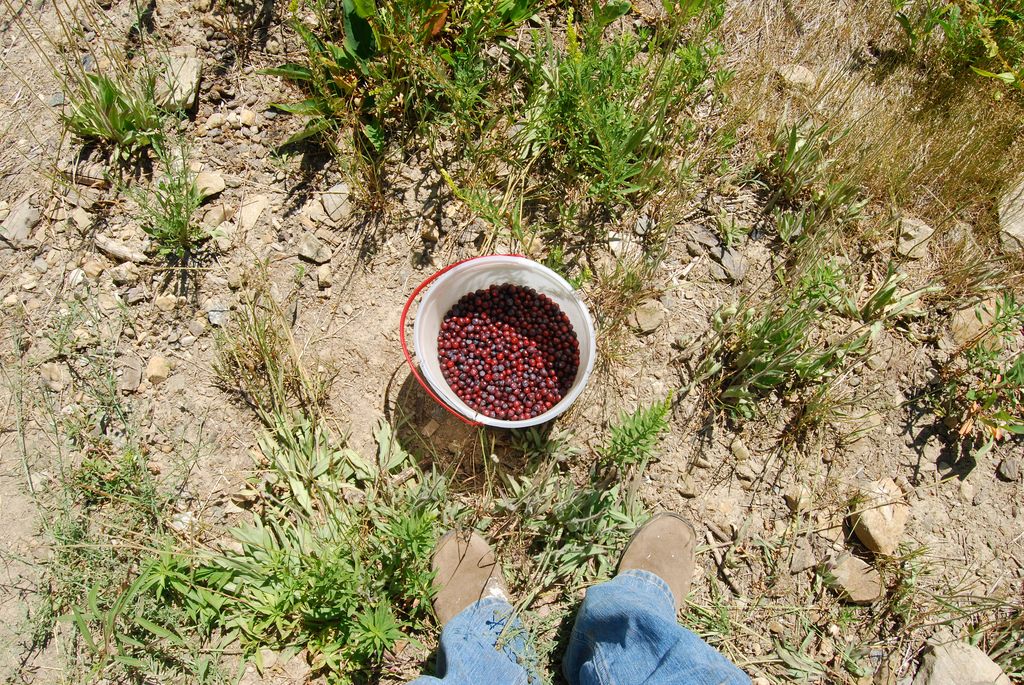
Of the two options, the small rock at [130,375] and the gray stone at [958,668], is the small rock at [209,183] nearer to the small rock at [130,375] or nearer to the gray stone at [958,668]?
the small rock at [130,375]

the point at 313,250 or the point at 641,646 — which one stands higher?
the point at 313,250

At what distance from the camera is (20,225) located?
267 centimetres

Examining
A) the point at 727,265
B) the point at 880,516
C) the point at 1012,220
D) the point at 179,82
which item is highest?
the point at 1012,220

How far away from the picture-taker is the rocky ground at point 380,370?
255 centimetres

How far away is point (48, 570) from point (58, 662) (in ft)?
1.15

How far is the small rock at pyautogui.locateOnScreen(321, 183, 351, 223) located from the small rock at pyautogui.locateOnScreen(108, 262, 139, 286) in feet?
2.71

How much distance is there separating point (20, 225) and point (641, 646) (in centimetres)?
302

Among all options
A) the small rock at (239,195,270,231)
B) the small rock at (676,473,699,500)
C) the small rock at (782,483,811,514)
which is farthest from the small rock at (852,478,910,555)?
the small rock at (239,195,270,231)

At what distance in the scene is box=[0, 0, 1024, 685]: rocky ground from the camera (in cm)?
255

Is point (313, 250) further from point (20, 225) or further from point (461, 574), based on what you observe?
point (461, 574)

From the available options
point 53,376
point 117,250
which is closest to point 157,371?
point 53,376

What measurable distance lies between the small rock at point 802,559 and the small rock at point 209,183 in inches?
111

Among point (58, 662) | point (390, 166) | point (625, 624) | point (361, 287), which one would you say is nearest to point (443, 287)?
point (361, 287)

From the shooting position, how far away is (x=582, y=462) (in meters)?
2.62
